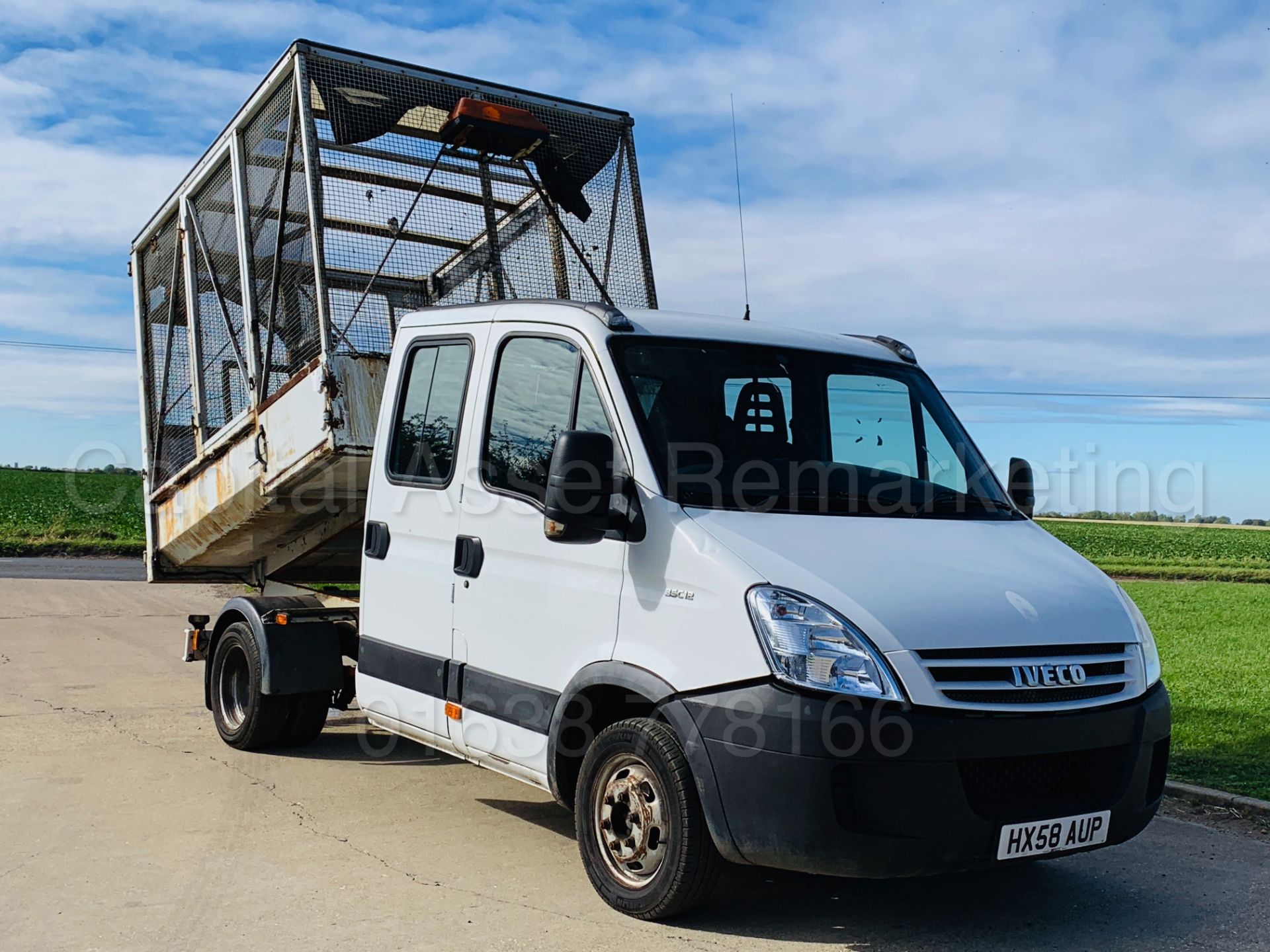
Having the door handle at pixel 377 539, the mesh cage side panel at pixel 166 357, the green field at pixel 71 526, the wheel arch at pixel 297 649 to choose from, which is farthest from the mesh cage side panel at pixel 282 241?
the green field at pixel 71 526

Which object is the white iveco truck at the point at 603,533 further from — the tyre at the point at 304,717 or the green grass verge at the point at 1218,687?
the green grass verge at the point at 1218,687

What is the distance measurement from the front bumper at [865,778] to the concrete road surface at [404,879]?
147 mm

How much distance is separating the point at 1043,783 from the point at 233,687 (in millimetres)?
5181

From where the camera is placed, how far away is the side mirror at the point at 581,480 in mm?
4641

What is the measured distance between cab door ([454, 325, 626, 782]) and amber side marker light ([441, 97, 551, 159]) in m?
2.28

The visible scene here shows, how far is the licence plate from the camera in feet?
14.2

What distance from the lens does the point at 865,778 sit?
421cm

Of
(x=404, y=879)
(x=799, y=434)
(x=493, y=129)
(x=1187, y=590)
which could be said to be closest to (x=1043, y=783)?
(x=799, y=434)

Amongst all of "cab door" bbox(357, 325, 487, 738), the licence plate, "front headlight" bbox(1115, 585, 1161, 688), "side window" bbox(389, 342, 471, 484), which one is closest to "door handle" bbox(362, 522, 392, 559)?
"cab door" bbox(357, 325, 487, 738)

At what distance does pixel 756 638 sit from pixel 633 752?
76 cm

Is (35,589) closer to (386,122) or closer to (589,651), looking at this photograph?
(386,122)

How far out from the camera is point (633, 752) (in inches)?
186

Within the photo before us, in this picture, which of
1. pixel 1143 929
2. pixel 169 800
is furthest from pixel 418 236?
pixel 1143 929

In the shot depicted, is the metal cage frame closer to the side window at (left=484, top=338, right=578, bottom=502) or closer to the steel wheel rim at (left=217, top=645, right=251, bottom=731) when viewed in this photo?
the steel wheel rim at (left=217, top=645, right=251, bottom=731)
